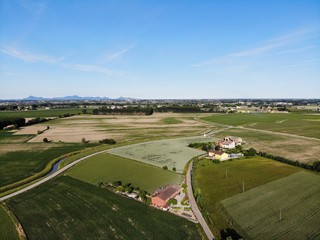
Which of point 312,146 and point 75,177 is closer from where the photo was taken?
point 75,177

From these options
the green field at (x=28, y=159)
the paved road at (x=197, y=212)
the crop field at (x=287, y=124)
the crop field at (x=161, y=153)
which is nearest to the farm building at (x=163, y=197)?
the paved road at (x=197, y=212)

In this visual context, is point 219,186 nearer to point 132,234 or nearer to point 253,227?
point 253,227

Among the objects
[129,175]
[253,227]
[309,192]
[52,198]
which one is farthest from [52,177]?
[309,192]

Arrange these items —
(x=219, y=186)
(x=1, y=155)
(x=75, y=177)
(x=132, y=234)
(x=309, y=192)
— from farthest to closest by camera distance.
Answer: (x=1, y=155), (x=75, y=177), (x=219, y=186), (x=309, y=192), (x=132, y=234)

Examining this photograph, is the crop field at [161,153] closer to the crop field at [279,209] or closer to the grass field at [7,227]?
the crop field at [279,209]

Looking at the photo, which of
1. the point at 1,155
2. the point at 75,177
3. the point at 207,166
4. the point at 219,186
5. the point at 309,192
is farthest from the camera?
the point at 1,155
